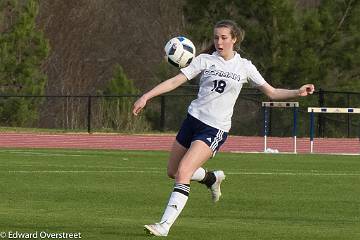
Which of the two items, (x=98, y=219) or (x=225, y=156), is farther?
(x=225, y=156)

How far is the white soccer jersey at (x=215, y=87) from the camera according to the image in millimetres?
11844

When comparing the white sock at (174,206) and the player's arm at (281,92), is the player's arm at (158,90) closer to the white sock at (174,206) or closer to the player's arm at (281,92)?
the white sock at (174,206)

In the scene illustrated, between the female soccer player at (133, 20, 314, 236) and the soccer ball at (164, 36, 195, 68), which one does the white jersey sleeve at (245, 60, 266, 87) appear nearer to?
the female soccer player at (133, 20, 314, 236)

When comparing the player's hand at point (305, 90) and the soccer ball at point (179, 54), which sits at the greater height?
the soccer ball at point (179, 54)

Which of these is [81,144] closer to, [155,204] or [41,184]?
[41,184]

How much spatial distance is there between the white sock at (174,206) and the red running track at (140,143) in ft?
74.6

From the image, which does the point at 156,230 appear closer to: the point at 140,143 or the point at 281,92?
the point at 281,92

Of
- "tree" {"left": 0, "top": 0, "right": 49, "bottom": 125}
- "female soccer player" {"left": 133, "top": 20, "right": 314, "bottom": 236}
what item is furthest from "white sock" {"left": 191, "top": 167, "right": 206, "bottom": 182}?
"tree" {"left": 0, "top": 0, "right": 49, "bottom": 125}

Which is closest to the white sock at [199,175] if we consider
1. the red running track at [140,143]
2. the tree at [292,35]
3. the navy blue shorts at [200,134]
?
the navy blue shorts at [200,134]

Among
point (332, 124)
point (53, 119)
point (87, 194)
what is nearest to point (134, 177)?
point (87, 194)

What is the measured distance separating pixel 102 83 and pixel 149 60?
108 inches

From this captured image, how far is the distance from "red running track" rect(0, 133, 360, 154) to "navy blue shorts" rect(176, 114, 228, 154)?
2220 centimetres

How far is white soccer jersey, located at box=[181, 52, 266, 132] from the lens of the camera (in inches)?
466

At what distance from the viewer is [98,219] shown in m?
13.1
